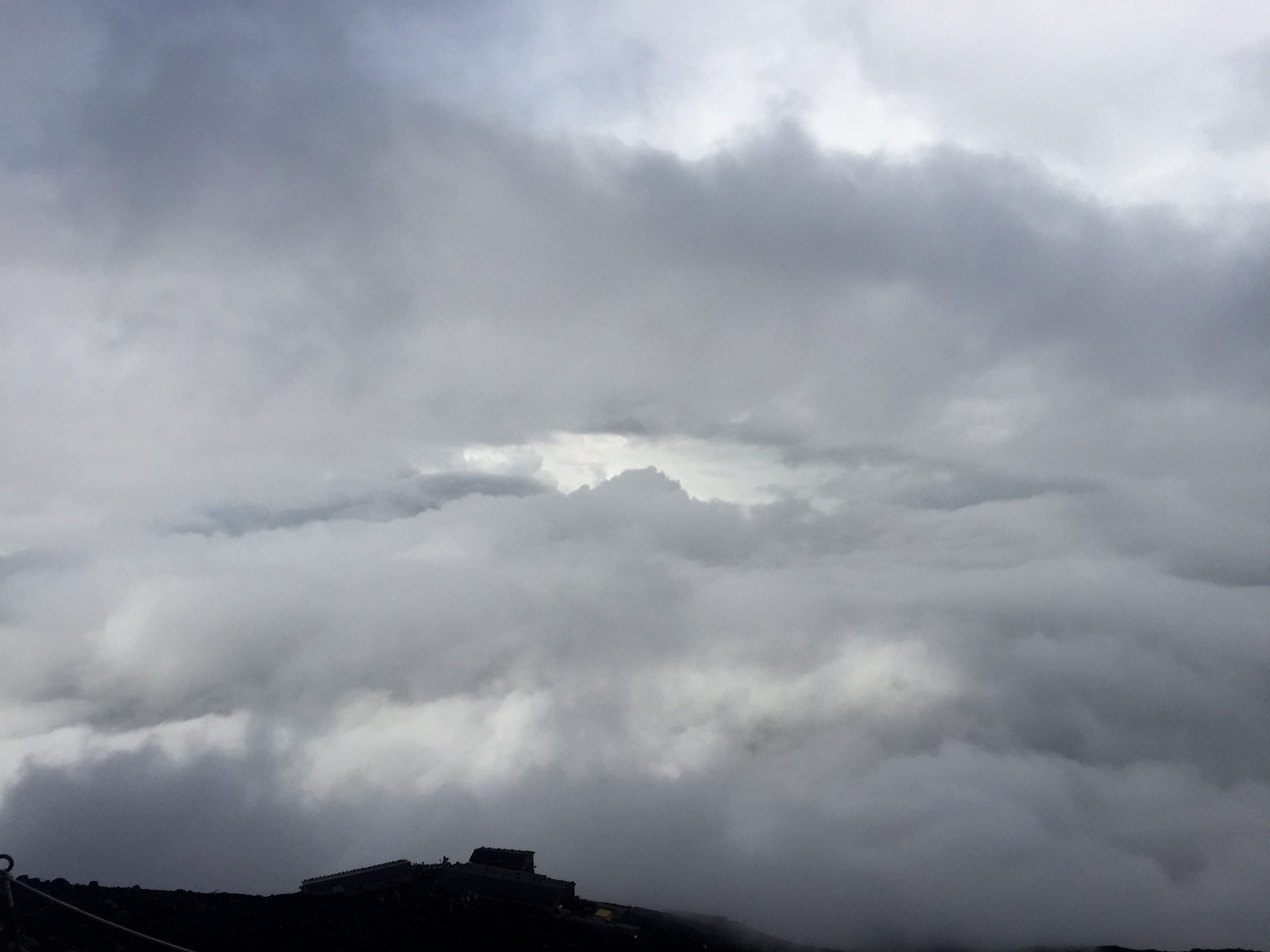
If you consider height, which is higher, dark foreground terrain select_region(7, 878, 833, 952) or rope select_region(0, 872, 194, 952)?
rope select_region(0, 872, 194, 952)

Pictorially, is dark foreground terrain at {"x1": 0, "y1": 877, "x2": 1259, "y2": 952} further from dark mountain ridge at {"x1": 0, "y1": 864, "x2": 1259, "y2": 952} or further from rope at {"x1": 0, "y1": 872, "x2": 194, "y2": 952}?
rope at {"x1": 0, "y1": 872, "x2": 194, "y2": 952}

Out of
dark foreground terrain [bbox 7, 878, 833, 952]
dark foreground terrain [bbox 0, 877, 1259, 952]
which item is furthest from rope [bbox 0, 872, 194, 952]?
dark foreground terrain [bbox 7, 878, 833, 952]

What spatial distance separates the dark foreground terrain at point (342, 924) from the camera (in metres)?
67.8

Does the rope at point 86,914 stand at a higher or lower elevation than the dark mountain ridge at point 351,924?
higher

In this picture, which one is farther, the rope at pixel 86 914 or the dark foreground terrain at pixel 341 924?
the dark foreground terrain at pixel 341 924

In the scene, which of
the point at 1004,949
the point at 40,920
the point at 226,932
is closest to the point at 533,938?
the point at 226,932

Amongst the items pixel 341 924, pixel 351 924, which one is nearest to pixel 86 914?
pixel 341 924

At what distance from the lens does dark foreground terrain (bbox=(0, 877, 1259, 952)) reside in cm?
Result: 6781

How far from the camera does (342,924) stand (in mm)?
93688

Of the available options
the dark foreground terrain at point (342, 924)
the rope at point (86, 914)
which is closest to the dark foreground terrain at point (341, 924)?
the dark foreground terrain at point (342, 924)

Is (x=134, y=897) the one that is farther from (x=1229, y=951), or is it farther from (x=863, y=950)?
(x=1229, y=951)

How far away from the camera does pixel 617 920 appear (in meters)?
119

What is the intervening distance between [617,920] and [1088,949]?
434ft

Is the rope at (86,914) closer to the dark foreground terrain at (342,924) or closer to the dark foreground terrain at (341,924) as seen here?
the dark foreground terrain at (342,924)
